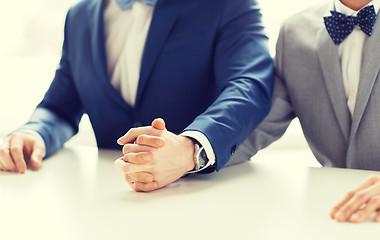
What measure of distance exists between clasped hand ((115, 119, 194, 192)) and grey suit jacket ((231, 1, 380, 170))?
0.28 m

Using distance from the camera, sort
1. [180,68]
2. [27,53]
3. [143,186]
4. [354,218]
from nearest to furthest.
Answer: [354,218] → [143,186] → [180,68] → [27,53]

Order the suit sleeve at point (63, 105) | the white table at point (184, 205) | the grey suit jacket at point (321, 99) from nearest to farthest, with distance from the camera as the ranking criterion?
the white table at point (184, 205)
the grey suit jacket at point (321, 99)
the suit sleeve at point (63, 105)

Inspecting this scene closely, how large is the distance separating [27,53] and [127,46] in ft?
3.67

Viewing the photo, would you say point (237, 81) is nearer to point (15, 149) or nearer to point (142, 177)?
point (142, 177)

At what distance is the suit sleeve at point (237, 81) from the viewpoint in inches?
50.4

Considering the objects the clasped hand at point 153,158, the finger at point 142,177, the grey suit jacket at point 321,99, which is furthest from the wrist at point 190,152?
the grey suit jacket at point 321,99

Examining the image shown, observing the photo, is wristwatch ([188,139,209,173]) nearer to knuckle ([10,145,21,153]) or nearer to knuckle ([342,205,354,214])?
knuckle ([342,205,354,214])

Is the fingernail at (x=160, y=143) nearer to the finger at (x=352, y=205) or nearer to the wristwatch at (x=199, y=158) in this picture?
the wristwatch at (x=199, y=158)

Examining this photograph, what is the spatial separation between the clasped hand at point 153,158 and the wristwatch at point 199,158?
0.5 inches

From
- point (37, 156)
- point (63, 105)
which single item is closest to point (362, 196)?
point (37, 156)

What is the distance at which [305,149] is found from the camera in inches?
93.9

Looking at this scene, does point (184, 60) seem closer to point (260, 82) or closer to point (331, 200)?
point (260, 82)

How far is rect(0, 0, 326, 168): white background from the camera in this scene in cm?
252

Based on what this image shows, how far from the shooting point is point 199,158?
124 centimetres
